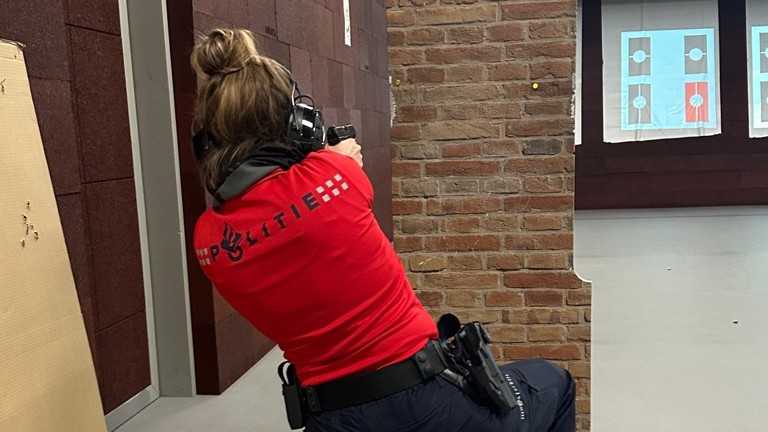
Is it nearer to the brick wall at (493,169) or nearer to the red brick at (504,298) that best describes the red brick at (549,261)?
the brick wall at (493,169)

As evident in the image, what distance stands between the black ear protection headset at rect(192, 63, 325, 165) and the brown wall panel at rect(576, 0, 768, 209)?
7.71 meters

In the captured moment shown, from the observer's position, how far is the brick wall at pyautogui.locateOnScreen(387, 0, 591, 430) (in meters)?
2.34

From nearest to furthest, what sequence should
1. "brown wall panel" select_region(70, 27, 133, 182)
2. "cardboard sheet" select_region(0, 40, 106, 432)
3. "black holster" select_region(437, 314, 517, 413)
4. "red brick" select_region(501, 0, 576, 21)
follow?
"black holster" select_region(437, 314, 517, 413)
"cardboard sheet" select_region(0, 40, 106, 432)
"red brick" select_region(501, 0, 576, 21)
"brown wall panel" select_region(70, 27, 133, 182)

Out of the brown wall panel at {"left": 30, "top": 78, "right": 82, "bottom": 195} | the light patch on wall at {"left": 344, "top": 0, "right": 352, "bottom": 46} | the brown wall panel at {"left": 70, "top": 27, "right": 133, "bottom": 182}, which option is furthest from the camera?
the light patch on wall at {"left": 344, "top": 0, "right": 352, "bottom": 46}

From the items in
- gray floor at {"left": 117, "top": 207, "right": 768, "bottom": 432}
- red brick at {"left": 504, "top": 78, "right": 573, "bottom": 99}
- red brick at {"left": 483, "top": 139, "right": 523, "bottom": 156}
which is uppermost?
red brick at {"left": 504, "top": 78, "right": 573, "bottom": 99}

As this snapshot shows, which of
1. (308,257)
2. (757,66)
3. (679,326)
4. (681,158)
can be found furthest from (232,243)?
(757,66)

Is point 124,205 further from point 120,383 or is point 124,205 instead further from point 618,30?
point 618,30

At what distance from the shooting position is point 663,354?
3.50 metres

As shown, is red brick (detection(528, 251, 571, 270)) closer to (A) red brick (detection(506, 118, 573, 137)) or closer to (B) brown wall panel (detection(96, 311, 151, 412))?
(A) red brick (detection(506, 118, 573, 137))

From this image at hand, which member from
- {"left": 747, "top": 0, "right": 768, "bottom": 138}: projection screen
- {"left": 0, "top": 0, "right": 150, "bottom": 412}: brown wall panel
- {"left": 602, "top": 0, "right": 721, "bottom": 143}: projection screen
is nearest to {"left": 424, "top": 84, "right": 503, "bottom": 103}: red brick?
{"left": 0, "top": 0, "right": 150, "bottom": 412}: brown wall panel

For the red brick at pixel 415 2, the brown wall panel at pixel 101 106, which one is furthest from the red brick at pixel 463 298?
the brown wall panel at pixel 101 106

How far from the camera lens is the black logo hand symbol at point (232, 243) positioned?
130cm

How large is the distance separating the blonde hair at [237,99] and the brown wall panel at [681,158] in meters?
7.76

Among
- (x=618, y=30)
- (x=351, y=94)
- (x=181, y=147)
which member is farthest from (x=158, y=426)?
(x=618, y=30)
